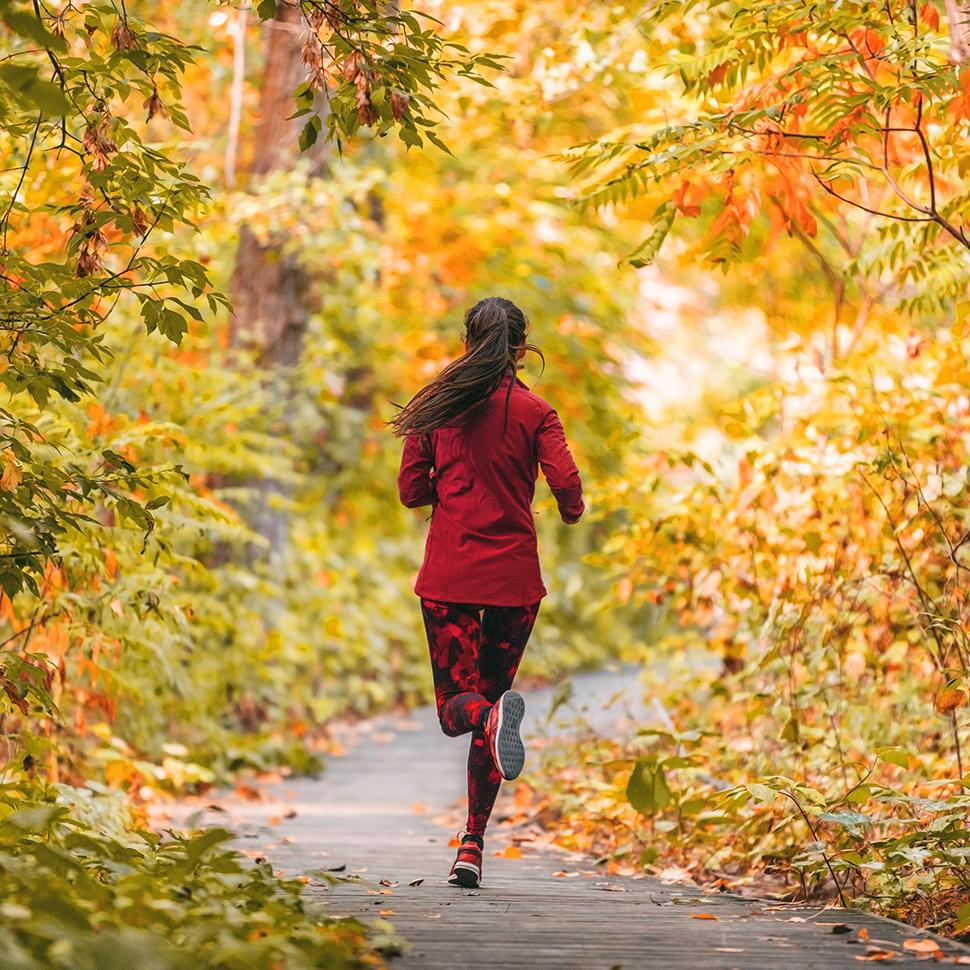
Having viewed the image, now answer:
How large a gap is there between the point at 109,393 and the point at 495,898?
191 inches

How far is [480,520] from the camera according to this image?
5039mm

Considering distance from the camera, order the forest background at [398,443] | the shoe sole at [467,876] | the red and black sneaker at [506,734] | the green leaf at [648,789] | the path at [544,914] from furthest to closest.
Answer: the green leaf at [648,789] < the shoe sole at [467,876] < the red and black sneaker at [506,734] < the forest background at [398,443] < the path at [544,914]

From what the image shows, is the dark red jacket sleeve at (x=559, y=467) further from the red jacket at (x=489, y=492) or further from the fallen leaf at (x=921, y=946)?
the fallen leaf at (x=921, y=946)

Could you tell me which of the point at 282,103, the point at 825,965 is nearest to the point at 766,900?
the point at 825,965

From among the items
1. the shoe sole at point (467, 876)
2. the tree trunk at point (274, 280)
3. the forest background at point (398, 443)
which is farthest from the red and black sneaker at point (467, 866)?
the tree trunk at point (274, 280)

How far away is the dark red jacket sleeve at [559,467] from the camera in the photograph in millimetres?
5051

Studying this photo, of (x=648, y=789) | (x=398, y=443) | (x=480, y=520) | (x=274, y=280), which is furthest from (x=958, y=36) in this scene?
(x=398, y=443)

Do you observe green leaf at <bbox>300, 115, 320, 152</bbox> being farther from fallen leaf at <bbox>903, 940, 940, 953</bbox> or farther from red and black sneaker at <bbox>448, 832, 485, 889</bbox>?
fallen leaf at <bbox>903, 940, 940, 953</bbox>

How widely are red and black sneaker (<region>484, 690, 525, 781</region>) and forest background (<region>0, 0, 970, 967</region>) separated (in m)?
1.01

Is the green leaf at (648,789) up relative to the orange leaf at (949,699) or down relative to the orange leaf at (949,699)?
down

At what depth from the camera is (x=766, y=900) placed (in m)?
4.88

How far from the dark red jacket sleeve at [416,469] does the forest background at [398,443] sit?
94cm

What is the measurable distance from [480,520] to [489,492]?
12cm

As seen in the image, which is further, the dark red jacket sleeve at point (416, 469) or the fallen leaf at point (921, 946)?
the dark red jacket sleeve at point (416, 469)
